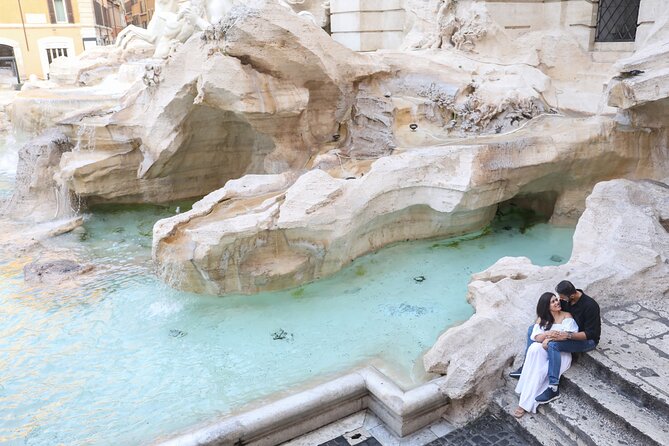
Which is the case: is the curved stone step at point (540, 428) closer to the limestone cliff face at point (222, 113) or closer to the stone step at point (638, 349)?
the stone step at point (638, 349)

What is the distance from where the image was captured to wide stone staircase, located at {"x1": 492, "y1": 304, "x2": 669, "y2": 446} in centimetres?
357

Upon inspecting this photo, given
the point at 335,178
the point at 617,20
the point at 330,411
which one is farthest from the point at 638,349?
the point at 617,20


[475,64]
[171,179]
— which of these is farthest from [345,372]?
[475,64]

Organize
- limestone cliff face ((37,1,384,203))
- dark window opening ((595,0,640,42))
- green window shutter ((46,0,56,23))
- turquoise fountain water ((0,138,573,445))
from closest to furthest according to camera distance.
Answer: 1. turquoise fountain water ((0,138,573,445))
2. limestone cliff face ((37,1,384,203))
3. dark window opening ((595,0,640,42))
4. green window shutter ((46,0,56,23))

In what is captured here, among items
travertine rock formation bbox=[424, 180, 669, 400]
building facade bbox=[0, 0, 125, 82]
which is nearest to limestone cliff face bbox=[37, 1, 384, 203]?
travertine rock formation bbox=[424, 180, 669, 400]

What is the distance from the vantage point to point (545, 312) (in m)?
3.98

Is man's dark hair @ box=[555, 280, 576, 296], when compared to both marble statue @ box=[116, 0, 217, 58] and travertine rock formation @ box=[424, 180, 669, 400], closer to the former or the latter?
travertine rock formation @ box=[424, 180, 669, 400]

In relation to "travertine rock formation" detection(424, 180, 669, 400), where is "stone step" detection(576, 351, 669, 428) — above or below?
below

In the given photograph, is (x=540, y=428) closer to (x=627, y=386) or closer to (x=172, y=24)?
(x=627, y=386)

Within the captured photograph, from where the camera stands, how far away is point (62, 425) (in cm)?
420

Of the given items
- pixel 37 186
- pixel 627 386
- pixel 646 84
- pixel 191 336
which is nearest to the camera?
pixel 627 386

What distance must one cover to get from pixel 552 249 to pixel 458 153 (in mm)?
1772

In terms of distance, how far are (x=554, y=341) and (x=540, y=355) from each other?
5.4 inches

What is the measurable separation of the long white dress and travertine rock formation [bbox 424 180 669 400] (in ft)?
0.86
